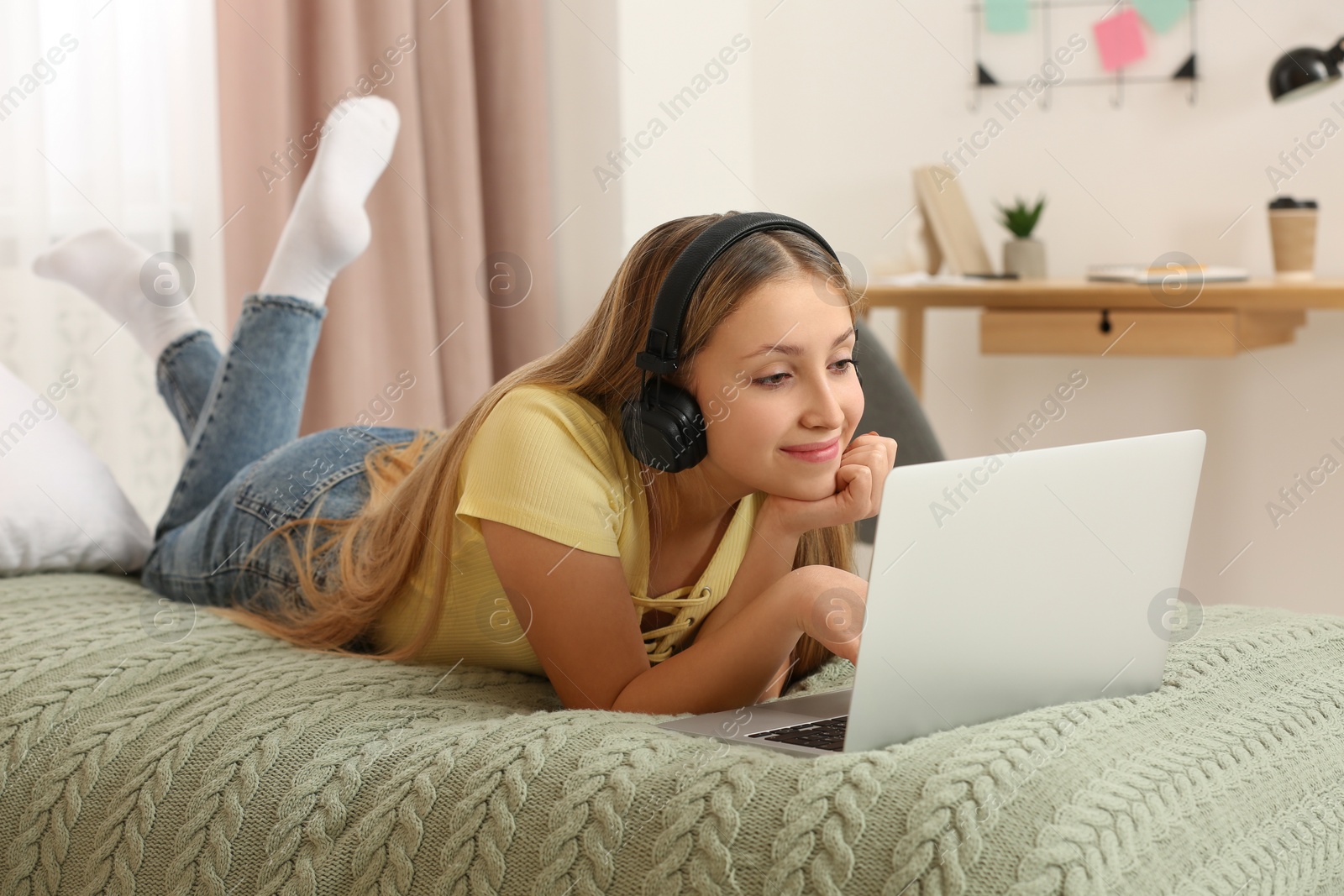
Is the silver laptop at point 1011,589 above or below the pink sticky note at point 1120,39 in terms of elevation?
below

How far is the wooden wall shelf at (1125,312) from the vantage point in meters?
1.97

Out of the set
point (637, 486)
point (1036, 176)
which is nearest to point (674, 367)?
point (637, 486)

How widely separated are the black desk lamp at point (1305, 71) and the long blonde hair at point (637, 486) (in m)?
1.44

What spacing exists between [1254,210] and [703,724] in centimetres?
200

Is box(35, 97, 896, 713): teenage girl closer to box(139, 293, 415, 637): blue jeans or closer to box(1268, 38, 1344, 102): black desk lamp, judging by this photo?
box(139, 293, 415, 637): blue jeans

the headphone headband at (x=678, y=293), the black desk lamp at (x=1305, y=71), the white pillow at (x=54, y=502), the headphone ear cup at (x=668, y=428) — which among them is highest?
the black desk lamp at (x=1305, y=71)

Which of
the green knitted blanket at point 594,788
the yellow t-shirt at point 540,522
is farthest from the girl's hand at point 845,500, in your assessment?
the green knitted blanket at point 594,788

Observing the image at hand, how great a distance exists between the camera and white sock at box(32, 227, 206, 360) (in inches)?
61.3

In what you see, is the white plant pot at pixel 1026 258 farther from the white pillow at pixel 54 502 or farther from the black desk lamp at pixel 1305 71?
the white pillow at pixel 54 502

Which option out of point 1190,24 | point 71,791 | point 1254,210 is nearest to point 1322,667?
point 71,791

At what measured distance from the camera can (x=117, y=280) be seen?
1578 millimetres

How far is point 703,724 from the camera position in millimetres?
815

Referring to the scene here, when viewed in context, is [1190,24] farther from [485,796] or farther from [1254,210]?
[485,796]

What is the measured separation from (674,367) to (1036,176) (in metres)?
1.86
